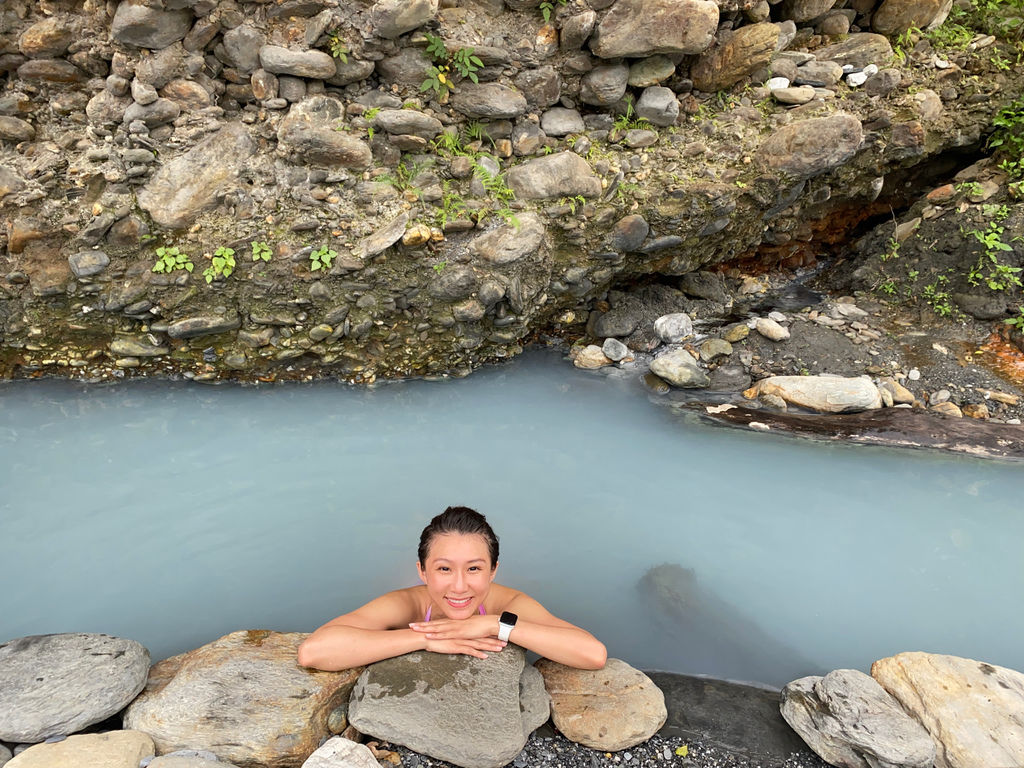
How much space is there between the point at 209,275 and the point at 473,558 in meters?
3.60

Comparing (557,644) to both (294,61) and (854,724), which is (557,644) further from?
(294,61)

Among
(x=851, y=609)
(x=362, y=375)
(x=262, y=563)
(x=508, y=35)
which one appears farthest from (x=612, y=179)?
(x=262, y=563)

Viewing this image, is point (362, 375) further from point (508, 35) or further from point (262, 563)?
point (508, 35)

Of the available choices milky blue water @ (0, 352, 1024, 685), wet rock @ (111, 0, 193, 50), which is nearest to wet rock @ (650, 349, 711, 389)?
milky blue water @ (0, 352, 1024, 685)

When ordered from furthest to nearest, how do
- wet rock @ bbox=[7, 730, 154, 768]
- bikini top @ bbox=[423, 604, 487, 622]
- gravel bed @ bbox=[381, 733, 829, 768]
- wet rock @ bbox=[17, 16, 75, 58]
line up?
wet rock @ bbox=[17, 16, 75, 58], bikini top @ bbox=[423, 604, 487, 622], gravel bed @ bbox=[381, 733, 829, 768], wet rock @ bbox=[7, 730, 154, 768]

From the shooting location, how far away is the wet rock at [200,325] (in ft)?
16.3

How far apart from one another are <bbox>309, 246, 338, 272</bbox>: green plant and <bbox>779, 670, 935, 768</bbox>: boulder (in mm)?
4365

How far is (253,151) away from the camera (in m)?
4.82

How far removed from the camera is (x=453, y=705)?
8.50 ft

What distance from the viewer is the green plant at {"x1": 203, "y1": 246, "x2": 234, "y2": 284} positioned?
4828 mm

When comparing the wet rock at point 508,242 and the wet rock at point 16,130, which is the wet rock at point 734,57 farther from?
the wet rock at point 16,130

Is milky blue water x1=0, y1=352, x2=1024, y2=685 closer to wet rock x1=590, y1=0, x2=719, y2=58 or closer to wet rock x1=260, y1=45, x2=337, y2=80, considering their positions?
wet rock x1=260, y1=45, x2=337, y2=80

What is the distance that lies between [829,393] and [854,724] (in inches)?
127

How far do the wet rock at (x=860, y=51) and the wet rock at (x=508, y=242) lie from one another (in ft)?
11.1
